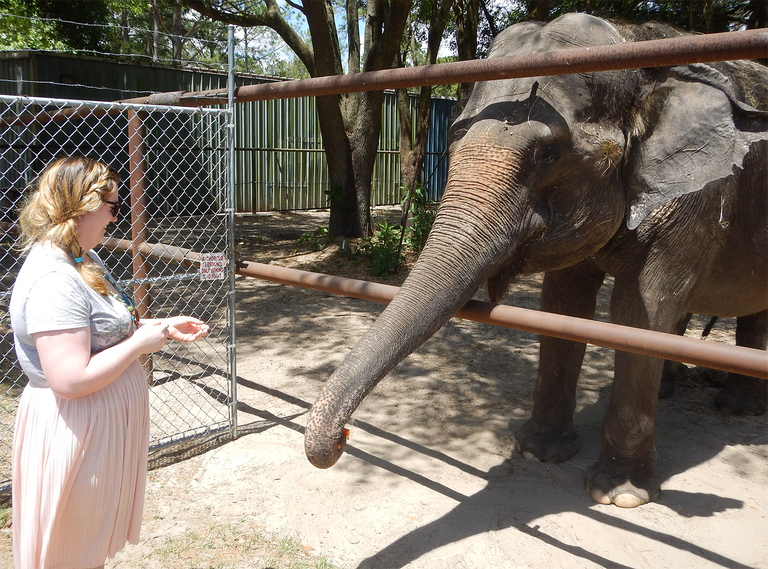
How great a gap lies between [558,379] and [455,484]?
39.1 inches

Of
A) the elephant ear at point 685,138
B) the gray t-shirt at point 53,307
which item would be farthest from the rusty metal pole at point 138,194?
the elephant ear at point 685,138

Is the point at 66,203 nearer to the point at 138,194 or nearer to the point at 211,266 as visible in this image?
the point at 211,266

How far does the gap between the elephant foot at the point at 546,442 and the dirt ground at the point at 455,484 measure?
0.20 feet

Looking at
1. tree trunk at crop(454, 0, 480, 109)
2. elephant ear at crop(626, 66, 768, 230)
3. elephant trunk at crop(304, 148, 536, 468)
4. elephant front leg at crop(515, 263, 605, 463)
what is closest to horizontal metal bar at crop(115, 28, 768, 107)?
elephant trunk at crop(304, 148, 536, 468)

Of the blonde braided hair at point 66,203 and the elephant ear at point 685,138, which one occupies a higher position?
the elephant ear at point 685,138

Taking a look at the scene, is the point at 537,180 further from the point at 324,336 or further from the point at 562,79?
the point at 324,336

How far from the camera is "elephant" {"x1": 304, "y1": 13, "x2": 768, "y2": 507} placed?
2766 mm

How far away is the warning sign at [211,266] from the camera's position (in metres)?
3.83

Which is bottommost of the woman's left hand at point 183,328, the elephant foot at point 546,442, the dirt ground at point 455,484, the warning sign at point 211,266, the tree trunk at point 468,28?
the dirt ground at point 455,484

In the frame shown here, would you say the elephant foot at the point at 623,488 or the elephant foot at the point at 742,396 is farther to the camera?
the elephant foot at the point at 742,396

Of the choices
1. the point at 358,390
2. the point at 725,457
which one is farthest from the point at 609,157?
the point at 725,457

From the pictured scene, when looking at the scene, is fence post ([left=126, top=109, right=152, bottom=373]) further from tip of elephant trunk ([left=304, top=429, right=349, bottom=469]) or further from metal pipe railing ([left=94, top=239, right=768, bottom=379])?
tip of elephant trunk ([left=304, top=429, right=349, bottom=469])

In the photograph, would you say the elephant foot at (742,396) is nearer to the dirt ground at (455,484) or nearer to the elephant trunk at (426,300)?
the dirt ground at (455,484)

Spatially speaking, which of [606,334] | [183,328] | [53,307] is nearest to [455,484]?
[606,334]
